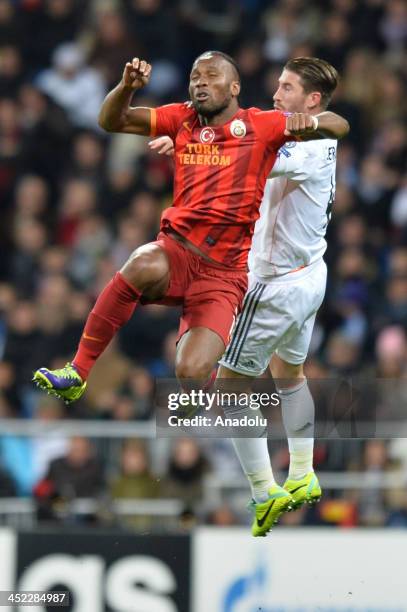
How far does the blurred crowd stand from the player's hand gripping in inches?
145

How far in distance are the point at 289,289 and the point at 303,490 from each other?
3.58 ft

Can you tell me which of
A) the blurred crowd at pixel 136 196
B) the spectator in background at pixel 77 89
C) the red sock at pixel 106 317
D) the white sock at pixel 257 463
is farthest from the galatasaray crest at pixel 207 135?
the spectator in background at pixel 77 89

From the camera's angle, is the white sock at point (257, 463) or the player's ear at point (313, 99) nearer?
the player's ear at point (313, 99)

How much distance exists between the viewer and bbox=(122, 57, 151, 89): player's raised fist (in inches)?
293

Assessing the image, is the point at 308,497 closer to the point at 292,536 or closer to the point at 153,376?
the point at 292,536

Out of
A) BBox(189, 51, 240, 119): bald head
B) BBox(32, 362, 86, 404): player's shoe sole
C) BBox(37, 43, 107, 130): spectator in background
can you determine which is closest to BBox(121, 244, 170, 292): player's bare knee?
BBox(32, 362, 86, 404): player's shoe sole

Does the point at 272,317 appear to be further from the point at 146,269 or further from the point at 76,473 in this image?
the point at 76,473

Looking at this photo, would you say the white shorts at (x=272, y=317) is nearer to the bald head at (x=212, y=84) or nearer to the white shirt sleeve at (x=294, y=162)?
the white shirt sleeve at (x=294, y=162)

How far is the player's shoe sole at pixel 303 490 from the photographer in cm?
844

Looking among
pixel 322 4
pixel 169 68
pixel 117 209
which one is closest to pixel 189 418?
pixel 117 209

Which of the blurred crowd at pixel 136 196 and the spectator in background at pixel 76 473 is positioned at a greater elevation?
the blurred crowd at pixel 136 196

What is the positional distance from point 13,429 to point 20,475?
1.10ft

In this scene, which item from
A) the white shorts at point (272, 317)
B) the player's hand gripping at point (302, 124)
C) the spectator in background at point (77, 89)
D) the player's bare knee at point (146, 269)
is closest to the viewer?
the player's hand gripping at point (302, 124)

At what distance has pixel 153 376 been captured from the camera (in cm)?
1189
